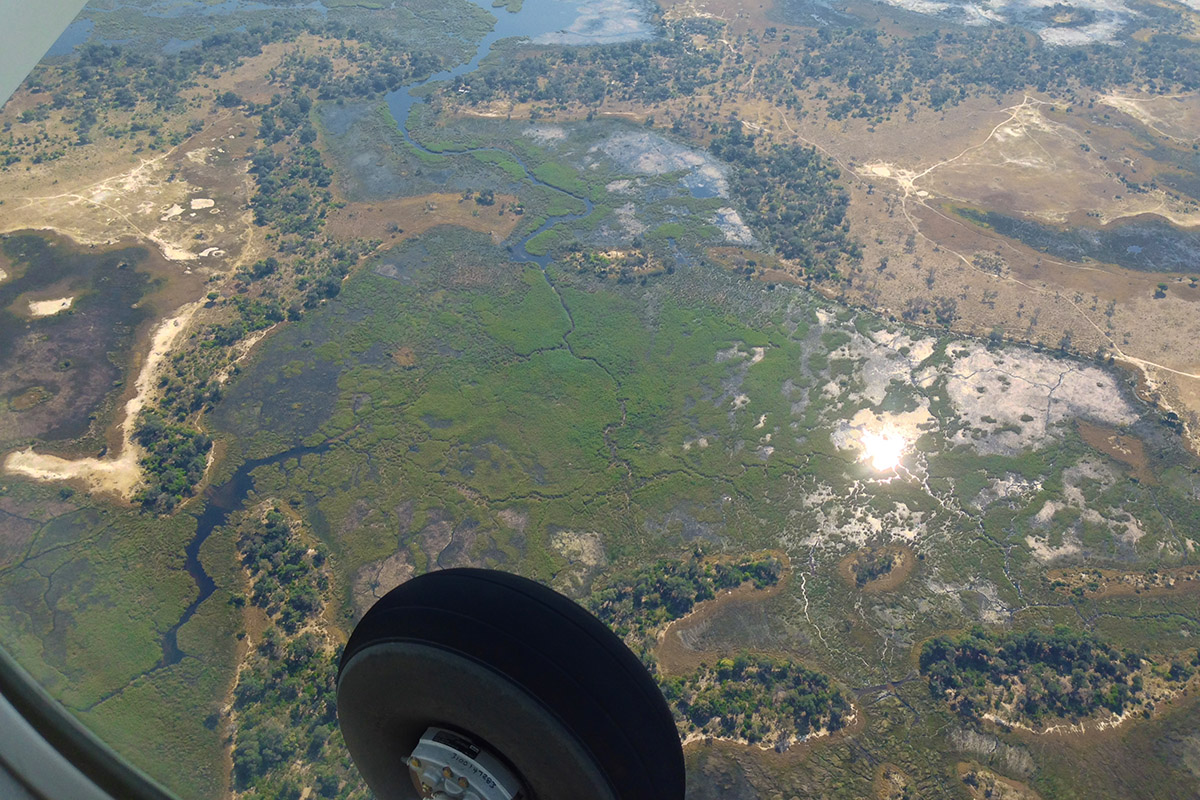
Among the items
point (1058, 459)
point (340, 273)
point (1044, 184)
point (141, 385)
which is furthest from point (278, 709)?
point (1044, 184)

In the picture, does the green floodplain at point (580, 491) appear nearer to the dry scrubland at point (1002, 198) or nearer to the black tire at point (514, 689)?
the dry scrubland at point (1002, 198)

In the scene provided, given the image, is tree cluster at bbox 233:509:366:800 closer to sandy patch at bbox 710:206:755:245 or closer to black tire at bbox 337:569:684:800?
black tire at bbox 337:569:684:800

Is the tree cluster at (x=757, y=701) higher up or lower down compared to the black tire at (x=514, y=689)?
lower down

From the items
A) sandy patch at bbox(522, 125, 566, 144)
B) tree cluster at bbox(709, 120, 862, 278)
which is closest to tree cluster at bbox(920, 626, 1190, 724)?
tree cluster at bbox(709, 120, 862, 278)

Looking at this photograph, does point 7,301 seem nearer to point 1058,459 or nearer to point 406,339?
point 406,339

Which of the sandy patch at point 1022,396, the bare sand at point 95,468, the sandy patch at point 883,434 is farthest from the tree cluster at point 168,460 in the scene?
the sandy patch at point 1022,396
